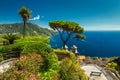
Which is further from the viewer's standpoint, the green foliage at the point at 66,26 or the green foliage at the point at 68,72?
the green foliage at the point at 66,26

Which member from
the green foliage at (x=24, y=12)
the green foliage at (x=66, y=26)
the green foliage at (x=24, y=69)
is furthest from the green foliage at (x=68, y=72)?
the green foliage at (x=24, y=12)

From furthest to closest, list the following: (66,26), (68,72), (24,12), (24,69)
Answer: (24,12) → (66,26) → (68,72) → (24,69)

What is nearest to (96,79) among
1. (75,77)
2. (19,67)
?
(75,77)

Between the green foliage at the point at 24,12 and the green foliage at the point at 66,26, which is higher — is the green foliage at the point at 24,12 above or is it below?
above

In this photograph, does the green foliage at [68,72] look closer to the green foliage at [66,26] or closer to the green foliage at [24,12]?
the green foliage at [66,26]

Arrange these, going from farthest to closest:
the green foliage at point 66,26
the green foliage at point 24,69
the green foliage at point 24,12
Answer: the green foliage at point 24,12
the green foliage at point 66,26
the green foliage at point 24,69

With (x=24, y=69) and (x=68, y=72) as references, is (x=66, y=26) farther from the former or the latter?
(x=24, y=69)

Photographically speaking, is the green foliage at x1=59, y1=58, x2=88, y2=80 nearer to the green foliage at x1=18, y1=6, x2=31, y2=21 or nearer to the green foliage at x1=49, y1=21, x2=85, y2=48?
the green foliage at x1=49, y1=21, x2=85, y2=48

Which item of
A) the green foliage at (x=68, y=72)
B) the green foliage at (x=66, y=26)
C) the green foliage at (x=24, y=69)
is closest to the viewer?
the green foliage at (x=24, y=69)

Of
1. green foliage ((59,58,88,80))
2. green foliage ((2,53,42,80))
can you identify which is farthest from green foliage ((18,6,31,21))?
green foliage ((59,58,88,80))

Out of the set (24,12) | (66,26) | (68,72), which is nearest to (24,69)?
(68,72)

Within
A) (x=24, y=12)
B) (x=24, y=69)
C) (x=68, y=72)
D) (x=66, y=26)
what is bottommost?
(x=68, y=72)

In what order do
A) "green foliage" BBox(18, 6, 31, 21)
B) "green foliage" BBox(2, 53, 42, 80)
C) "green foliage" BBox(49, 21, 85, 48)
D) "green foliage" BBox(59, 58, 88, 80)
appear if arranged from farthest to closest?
"green foliage" BBox(18, 6, 31, 21) < "green foliage" BBox(49, 21, 85, 48) < "green foliage" BBox(59, 58, 88, 80) < "green foliage" BBox(2, 53, 42, 80)

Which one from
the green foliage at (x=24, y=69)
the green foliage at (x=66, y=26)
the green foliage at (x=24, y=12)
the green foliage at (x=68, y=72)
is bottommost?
the green foliage at (x=68, y=72)
